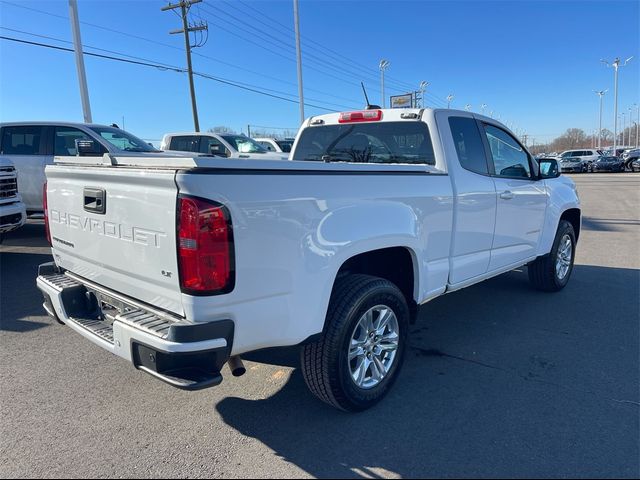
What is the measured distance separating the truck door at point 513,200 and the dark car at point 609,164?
34.8m

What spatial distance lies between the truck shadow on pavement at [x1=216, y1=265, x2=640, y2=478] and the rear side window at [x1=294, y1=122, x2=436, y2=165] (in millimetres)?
1677

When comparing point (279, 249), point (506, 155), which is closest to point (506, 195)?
point (506, 155)

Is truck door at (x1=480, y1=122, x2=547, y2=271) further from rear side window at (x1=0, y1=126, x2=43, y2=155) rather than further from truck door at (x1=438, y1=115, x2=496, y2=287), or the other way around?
rear side window at (x1=0, y1=126, x2=43, y2=155)

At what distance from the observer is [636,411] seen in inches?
120

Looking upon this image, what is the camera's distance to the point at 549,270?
5.54 metres

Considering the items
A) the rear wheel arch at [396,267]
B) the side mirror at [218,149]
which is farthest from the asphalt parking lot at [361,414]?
the side mirror at [218,149]

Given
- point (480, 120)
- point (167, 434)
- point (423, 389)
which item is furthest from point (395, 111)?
point (167, 434)

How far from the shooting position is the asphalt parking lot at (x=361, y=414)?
257cm

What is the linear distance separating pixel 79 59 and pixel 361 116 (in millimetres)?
12878

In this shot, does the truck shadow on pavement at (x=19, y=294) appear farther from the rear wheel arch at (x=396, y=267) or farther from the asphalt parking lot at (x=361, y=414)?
the rear wheel arch at (x=396, y=267)

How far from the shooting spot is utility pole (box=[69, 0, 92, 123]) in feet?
45.4

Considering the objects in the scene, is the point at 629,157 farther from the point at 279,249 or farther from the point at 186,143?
the point at 279,249

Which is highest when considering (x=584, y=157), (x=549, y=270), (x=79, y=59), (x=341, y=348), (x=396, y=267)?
(x=79, y=59)

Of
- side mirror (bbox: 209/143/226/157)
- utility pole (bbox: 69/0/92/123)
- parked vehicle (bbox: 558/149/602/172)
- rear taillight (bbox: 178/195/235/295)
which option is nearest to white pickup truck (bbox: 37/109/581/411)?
rear taillight (bbox: 178/195/235/295)
